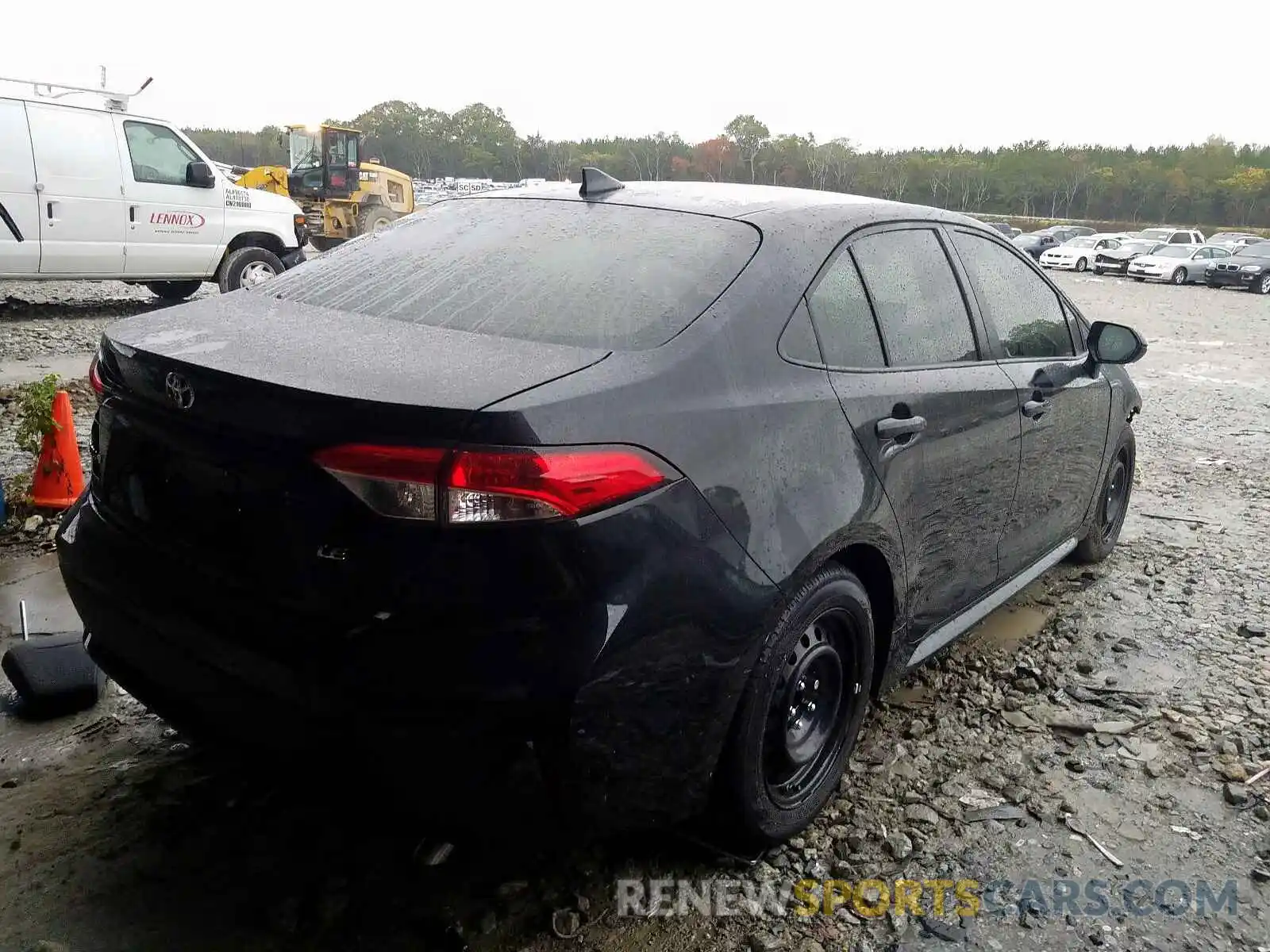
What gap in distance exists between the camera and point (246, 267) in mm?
11781

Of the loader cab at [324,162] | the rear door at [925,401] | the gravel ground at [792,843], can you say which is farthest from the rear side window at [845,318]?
the loader cab at [324,162]

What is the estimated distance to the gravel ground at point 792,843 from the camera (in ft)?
7.24

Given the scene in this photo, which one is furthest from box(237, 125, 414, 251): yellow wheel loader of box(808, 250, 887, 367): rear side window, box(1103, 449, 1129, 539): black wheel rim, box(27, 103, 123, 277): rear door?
box(808, 250, 887, 367): rear side window

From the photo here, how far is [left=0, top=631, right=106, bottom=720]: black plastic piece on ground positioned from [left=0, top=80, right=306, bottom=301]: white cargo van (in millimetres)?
7495

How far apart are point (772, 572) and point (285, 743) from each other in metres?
1.06

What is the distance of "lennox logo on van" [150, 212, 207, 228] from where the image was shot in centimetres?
1091

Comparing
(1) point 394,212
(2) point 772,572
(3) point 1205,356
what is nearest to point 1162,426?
(3) point 1205,356

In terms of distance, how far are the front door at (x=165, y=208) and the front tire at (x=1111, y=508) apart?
10.1 m

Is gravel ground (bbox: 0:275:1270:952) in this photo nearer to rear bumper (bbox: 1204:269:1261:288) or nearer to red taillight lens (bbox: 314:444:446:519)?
red taillight lens (bbox: 314:444:446:519)

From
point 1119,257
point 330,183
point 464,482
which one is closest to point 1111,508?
point 464,482

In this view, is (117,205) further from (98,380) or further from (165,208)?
(98,380)

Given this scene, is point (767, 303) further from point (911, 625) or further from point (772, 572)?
point (911, 625)

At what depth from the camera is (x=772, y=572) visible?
7.18 feet

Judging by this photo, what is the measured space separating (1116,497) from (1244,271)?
28860 millimetres
